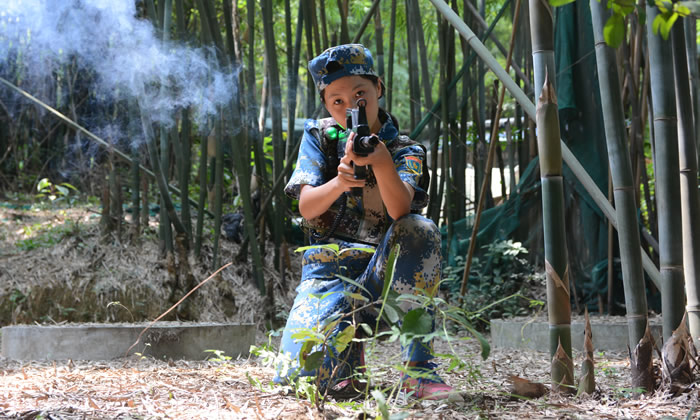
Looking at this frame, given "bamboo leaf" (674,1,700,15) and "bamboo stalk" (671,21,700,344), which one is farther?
"bamboo stalk" (671,21,700,344)

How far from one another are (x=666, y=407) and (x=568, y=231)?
2.23m

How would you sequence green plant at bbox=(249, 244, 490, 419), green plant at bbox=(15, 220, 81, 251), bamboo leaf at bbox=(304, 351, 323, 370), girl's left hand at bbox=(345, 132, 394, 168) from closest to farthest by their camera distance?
green plant at bbox=(249, 244, 490, 419) → bamboo leaf at bbox=(304, 351, 323, 370) → girl's left hand at bbox=(345, 132, 394, 168) → green plant at bbox=(15, 220, 81, 251)

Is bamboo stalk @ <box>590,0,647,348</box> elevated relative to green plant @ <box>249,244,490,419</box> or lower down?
elevated

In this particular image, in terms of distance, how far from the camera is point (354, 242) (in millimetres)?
1641

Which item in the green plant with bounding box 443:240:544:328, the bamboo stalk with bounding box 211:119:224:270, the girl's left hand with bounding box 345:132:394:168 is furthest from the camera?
the green plant with bounding box 443:240:544:328

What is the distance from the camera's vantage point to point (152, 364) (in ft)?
7.47

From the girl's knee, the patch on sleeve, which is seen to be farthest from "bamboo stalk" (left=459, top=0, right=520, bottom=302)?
the girl's knee

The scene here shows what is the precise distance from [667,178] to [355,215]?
0.69 meters

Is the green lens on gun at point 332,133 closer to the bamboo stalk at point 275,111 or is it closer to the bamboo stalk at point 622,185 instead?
the bamboo stalk at point 622,185

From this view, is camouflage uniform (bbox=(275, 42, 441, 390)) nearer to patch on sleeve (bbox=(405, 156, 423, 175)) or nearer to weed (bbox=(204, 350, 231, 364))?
patch on sleeve (bbox=(405, 156, 423, 175))

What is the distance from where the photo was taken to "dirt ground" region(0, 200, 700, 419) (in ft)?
4.20

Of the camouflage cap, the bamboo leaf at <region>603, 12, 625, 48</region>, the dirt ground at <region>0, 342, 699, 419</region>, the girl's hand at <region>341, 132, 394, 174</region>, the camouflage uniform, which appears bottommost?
the dirt ground at <region>0, 342, 699, 419</region>

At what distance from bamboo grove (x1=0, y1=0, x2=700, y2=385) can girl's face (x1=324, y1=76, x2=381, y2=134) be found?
1.26 ft

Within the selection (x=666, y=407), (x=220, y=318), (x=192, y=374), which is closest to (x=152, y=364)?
(x=192, y=374)
